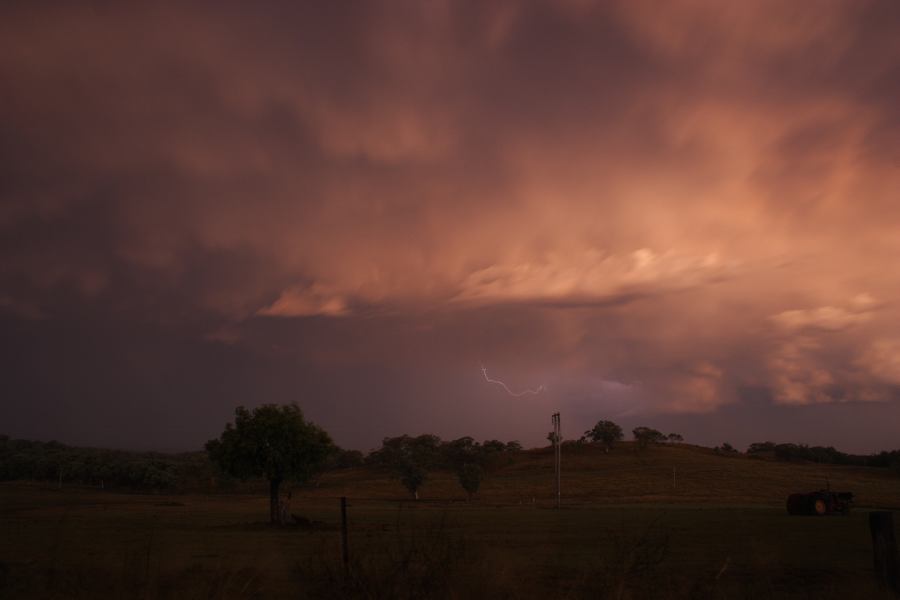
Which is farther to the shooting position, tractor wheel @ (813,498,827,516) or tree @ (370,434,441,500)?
tree @ (370,434,441,500)

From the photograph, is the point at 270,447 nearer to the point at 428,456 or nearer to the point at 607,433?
the point at 428,456

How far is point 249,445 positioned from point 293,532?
1127 centimetres

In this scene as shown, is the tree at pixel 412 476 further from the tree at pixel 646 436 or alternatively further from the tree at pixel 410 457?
the tree at pixel 646 436

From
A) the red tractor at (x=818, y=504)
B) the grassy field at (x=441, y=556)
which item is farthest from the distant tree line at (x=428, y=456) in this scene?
the red tractor at (x=818, y=504)

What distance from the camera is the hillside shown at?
295 feet

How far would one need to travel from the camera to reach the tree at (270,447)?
158 feet

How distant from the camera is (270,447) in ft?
158

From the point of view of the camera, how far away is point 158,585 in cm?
1027

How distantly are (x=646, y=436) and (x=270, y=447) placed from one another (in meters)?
153

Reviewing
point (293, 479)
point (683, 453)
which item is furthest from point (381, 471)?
point (293, 479)

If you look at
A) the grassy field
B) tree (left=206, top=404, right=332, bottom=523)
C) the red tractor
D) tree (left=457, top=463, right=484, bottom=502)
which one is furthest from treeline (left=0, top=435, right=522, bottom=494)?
the red tractor

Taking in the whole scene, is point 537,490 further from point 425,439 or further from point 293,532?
point 293,532

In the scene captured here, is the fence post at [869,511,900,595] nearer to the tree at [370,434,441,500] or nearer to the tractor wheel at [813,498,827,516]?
the tractor wheel at [813,498,827,516]

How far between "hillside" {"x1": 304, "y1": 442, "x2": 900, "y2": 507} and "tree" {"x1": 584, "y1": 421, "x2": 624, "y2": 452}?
571 inches
